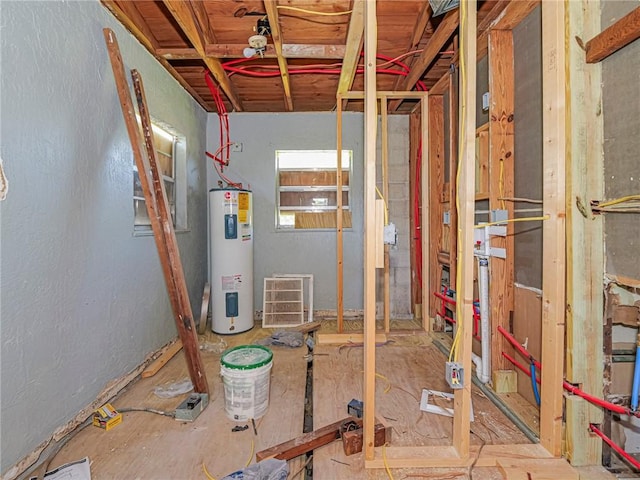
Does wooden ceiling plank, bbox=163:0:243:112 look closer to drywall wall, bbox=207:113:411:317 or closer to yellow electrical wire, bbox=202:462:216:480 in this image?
drywall wall, bbox=207:113:411:317

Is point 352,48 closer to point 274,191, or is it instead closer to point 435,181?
point 435,181

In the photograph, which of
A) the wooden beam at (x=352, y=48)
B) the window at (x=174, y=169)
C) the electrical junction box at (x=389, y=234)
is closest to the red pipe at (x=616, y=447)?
the electrical junction box at (x=389, y=234)

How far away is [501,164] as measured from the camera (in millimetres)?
2102

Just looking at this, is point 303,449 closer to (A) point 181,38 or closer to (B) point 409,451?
(B) point 409,451

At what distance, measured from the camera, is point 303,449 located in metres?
1.51

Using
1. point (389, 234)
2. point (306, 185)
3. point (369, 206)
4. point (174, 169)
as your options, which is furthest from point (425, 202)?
point (174, 169)

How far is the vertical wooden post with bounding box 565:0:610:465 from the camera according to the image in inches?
57.2

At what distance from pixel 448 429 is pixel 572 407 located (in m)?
0.59

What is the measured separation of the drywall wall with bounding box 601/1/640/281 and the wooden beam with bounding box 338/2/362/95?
4.11 feet

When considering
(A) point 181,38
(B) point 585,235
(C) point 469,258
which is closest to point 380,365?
(C) point 469,258

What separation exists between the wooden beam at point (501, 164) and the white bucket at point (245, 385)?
1.48m

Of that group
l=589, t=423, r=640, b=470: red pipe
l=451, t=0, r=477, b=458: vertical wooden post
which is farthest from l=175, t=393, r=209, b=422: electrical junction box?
l=589, t=423, r=640, b=470: red pipe

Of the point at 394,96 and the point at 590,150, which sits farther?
the point at 394,96

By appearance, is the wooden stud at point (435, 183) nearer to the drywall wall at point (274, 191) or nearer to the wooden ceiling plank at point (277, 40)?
the drywall wall at point (274, 191)
